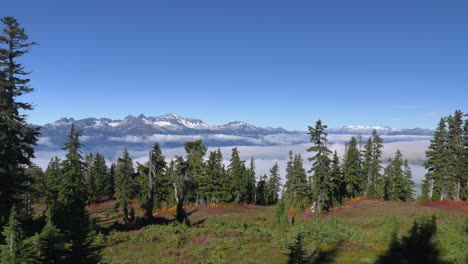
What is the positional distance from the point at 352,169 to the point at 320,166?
78.3 feet

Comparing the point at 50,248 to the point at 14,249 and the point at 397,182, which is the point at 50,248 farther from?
the point at 397,182

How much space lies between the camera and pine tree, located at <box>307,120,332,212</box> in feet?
175

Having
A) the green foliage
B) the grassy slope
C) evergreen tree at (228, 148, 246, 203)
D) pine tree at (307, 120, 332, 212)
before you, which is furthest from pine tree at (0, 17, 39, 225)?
evergreen tree at (228, 148, 246, 203)

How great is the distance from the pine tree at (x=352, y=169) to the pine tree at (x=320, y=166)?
2194 centimetres

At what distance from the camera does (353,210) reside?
54469mm

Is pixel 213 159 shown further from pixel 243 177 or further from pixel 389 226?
pixel 389 226

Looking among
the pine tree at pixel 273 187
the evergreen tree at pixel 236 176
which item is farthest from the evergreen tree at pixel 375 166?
the pine tree at pixel 273 187

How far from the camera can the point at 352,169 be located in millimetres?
74812

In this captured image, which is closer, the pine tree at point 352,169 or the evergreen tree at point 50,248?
Result: the evergreen tree at point 50,248

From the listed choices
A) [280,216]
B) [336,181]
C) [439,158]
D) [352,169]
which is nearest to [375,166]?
[352,169]

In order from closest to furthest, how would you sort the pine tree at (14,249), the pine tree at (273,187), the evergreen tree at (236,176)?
the pine tree at (14,249)
the evergreen tree at (236,176)
the pine tree at (273,187)

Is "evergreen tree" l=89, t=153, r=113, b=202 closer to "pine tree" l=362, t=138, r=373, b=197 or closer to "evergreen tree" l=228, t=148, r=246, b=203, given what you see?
"evergreen tree" l=228, t=148, r=246, b=203

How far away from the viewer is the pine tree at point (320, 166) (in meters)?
53.2

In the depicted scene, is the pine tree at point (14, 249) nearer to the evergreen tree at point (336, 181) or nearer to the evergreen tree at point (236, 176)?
the evergreen tree at point (336, 181)
